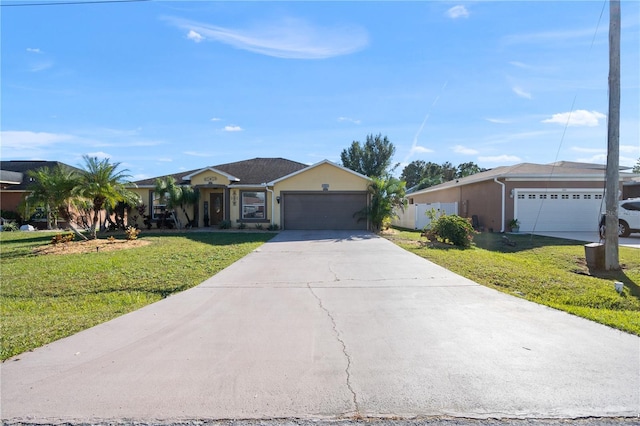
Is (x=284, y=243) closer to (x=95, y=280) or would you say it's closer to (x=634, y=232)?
(x=95, y=280)

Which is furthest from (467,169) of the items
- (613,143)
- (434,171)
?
(613,143)

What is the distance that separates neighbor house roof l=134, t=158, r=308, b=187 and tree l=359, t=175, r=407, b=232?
680cm

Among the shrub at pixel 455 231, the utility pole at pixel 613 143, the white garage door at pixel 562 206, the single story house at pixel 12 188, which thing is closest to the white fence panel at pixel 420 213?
the white garage door at pixel 562 206

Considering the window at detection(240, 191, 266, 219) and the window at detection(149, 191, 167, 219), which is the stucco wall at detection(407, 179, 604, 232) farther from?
the window at detection(149, 191, 167, 219)

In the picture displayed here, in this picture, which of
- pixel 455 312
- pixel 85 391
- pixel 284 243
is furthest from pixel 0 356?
pixel 284 243

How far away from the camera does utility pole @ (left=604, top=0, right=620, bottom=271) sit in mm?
9617

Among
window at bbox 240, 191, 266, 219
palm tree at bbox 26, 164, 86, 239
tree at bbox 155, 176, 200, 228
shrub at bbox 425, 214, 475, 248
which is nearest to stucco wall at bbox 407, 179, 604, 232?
shrub at bbox 425, 214, 475, 248

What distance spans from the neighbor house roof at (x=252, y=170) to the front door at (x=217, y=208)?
1644 millimetres

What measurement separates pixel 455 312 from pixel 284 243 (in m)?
10.5

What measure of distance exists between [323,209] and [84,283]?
14.7 m

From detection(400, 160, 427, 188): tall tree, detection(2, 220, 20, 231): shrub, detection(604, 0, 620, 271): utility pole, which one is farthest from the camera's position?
detection(400, 160, 427, 188): tall tree

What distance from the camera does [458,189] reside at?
86.6 feet

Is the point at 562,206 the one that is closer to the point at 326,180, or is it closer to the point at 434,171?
the point at 326,180

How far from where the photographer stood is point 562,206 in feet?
64.9
